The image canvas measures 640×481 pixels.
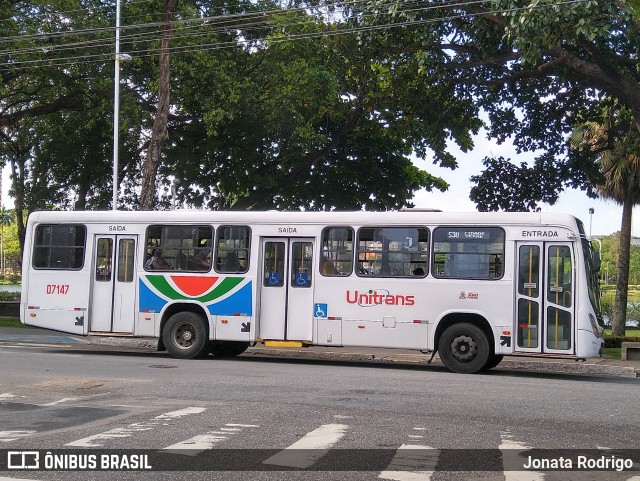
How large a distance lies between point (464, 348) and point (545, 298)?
69.7 inches

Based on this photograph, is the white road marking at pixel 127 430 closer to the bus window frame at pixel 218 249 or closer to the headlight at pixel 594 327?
the bus window frame at pixel 218 249

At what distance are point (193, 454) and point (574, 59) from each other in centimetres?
1480

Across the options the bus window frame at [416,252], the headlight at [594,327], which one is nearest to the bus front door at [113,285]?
the bus window frame at [416,252]

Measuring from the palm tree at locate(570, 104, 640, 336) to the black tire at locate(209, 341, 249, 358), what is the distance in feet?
→ 42.3

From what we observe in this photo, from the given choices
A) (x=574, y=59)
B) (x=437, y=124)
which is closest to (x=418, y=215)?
(x=574, y=59)

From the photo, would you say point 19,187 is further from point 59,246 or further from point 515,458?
point 515,458

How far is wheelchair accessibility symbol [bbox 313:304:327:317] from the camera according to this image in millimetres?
17094

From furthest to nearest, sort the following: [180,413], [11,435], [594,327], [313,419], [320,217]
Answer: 1. [320,217]
2. [594,327]
3. [180,413]
4. [313,419]
5. [11,435]

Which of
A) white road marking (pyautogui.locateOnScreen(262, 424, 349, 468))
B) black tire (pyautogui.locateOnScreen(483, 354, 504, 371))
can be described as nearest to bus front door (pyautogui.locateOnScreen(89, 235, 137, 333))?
black tire (pyautogui.locateOnScreen(483, 354, 504, 371))

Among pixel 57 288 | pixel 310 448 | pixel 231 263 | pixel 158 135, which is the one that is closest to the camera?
pixel 310 448

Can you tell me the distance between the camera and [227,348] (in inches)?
760

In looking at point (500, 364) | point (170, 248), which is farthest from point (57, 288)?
point (500, 364)

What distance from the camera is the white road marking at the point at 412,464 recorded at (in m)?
7.25

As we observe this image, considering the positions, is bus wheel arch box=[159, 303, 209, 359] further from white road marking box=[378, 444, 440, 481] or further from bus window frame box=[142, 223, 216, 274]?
white road marking box=[378, 444, 440, 481]
